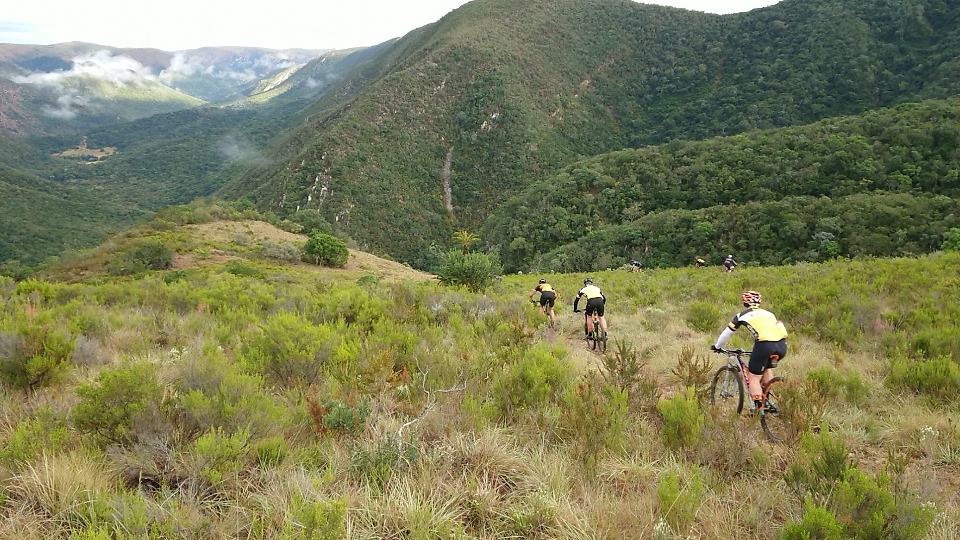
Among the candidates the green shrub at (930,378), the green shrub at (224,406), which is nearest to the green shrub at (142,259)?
the green shrub at (224,406)

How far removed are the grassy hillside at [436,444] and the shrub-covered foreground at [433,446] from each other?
0.02 meters

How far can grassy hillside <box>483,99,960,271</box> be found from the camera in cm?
3547

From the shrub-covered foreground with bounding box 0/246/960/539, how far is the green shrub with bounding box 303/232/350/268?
2519cm

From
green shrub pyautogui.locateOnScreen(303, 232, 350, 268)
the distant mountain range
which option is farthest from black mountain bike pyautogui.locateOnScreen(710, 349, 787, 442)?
the distant mountain range

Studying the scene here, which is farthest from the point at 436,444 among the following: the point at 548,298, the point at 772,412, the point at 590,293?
the point at 548,298

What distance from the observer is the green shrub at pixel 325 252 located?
3075 cm

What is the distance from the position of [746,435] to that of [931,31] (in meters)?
126

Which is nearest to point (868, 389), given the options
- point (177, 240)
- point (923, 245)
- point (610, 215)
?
point (177, 240)

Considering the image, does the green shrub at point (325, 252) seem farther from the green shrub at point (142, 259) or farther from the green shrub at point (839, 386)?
the green shrub at point (839, 386)

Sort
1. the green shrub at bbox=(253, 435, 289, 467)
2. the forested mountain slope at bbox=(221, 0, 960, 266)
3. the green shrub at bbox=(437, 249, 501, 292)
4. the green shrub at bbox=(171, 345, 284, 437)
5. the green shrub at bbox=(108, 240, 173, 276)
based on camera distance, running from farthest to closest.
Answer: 1. the forested mountain slope at bbox=(221, 0, 960, 266)
2. the green shrub at bbox=(108, 240, 173, 276)
3. the green shrub at bbox=(437, 249, 501, 292)
4. the green shrub at bbox=(171, 345, 284, 437)
5. the green shrub at bbox=(253, 435, 289, 467)

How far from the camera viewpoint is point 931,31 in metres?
86.8

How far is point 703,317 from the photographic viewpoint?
9023mm

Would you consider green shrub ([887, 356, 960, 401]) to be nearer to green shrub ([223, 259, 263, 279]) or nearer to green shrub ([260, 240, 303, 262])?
green shrub ([223, 259, 263, 279])

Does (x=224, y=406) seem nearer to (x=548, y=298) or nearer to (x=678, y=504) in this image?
(x=678, y=504)
